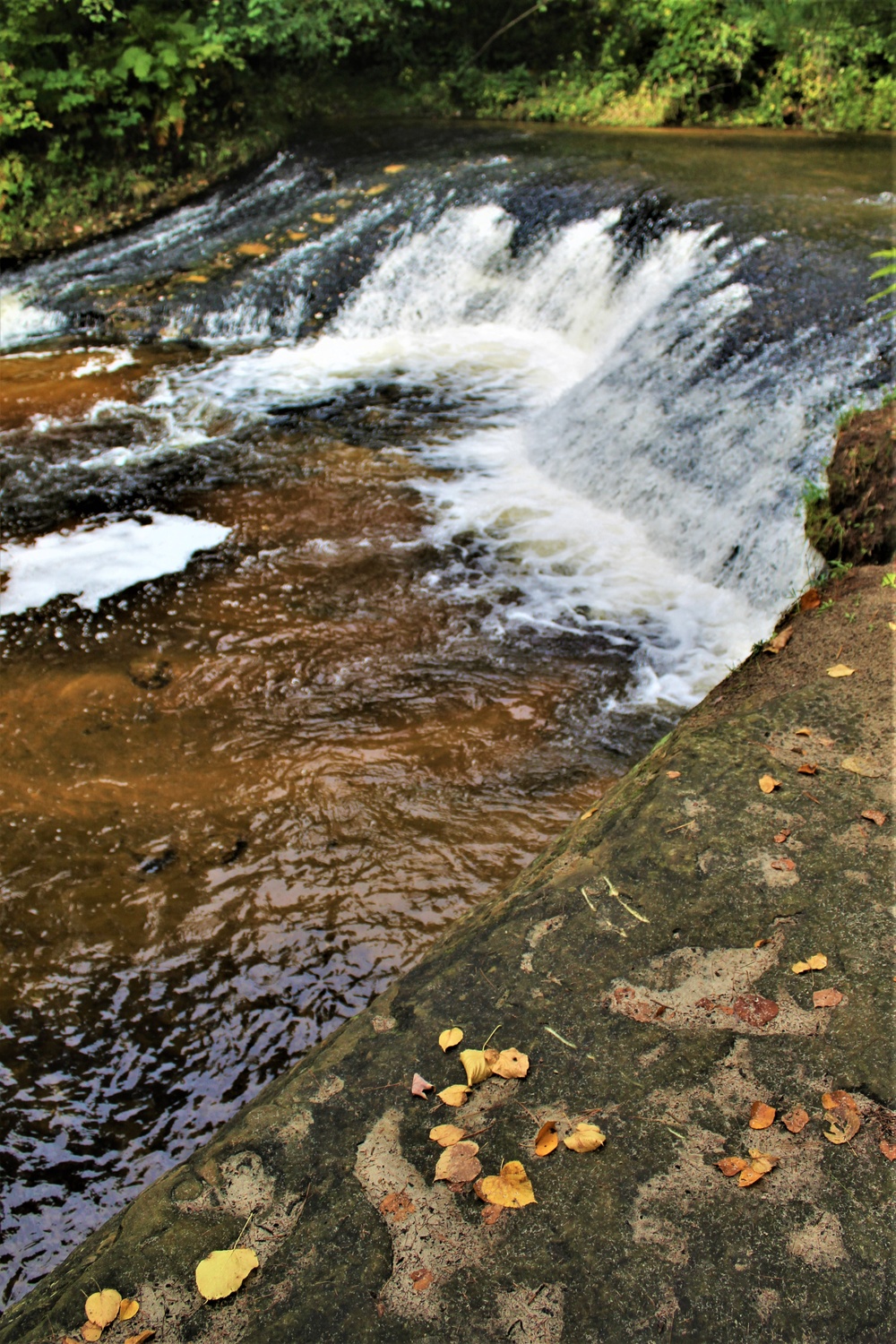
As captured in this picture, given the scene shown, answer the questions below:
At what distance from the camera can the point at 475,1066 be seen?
1900 millimetres

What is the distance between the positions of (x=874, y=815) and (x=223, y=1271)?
1.85 metres

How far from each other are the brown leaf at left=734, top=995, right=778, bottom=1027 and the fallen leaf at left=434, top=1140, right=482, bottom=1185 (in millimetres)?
639

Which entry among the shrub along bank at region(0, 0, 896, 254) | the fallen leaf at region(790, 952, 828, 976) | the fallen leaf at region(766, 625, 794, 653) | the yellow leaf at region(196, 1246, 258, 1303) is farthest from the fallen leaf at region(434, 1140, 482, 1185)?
the shrub along bank at region(0, 0, 896, 254)

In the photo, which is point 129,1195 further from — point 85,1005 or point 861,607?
point 861,607

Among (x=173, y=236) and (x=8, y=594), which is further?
(x=173, y=236)

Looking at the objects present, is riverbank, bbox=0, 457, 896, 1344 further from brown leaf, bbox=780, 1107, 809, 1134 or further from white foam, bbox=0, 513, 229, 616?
white foam, bbox=0, 513, 229, 616

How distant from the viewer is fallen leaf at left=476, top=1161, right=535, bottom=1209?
1.65 metres

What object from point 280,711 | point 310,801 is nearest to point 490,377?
point 280,711

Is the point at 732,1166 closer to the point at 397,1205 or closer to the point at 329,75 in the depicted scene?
the point at 397,1205

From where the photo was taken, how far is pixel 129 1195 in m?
2.41

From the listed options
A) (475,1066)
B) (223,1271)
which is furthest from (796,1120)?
(223,1271)

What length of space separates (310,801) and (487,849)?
2.51 ft

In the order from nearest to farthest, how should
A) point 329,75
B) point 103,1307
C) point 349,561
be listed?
point 103,1307
point 349,561
point 329,75

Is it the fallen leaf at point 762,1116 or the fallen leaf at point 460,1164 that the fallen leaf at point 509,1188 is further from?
the fallen leaf at point 762,1116
